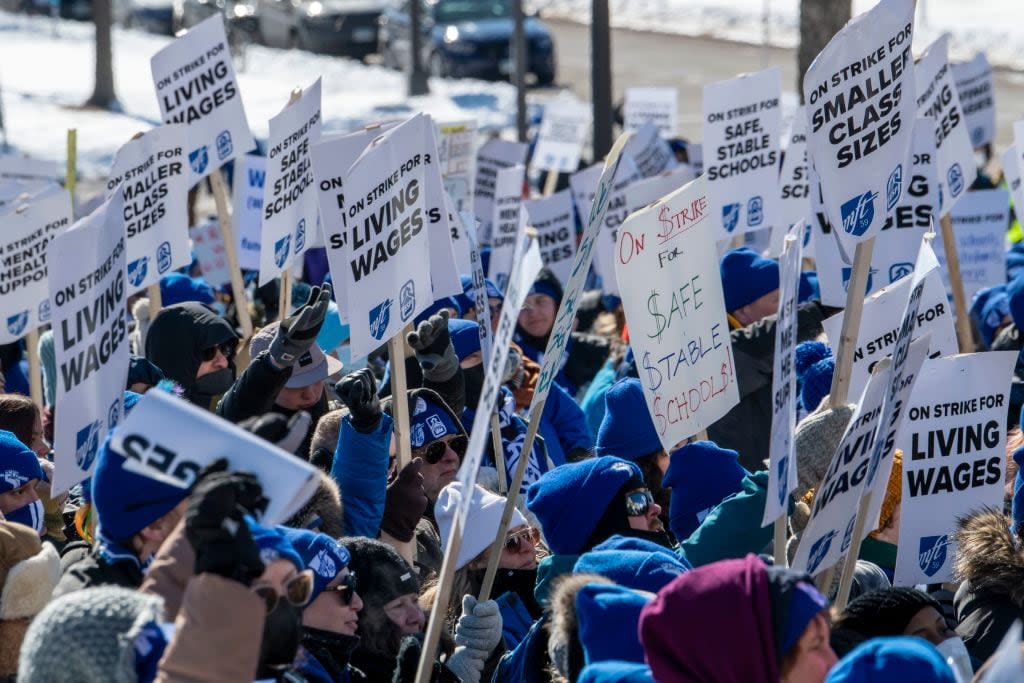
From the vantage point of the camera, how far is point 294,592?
11.5 feet

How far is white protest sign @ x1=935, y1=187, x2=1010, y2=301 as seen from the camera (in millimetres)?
9766

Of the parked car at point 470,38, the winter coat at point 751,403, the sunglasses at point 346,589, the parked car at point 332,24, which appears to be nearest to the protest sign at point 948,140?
the winter coat at point 751,403

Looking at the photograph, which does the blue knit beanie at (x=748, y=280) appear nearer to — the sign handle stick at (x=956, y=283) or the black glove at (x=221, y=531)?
the sign handle stick at (x=956, y=283)

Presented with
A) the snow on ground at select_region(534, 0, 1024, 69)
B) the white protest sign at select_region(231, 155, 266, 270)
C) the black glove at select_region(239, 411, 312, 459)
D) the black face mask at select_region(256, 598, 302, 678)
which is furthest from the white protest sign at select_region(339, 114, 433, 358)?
the snow on ground at select_region(534, 0, 1024, 69)

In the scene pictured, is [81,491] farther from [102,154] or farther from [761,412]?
[102,154]

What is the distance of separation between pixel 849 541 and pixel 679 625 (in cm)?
147

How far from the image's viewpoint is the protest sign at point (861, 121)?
5590mm

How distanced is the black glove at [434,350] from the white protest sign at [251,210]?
12.8 feet

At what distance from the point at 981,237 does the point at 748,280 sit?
9.77 feet

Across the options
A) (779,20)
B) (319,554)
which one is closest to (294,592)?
(319,554)

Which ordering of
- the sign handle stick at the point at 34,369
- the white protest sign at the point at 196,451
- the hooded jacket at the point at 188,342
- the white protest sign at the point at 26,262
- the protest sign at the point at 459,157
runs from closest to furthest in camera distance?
1. the white protest sign at the point at 196,451
2. the hooded jacket at the point at 188,342
3. the sign handle stick at the point at 34,369
4. the white protest sign at the point at 26,262
5. the protest sign at the point at 459,157

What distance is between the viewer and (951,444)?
17.6 ft

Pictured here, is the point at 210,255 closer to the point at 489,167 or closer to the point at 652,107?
the point at 489,167

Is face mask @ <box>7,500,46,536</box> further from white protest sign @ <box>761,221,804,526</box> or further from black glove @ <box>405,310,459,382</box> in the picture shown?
white protest sign @ <box>761,221,804,526</box>
